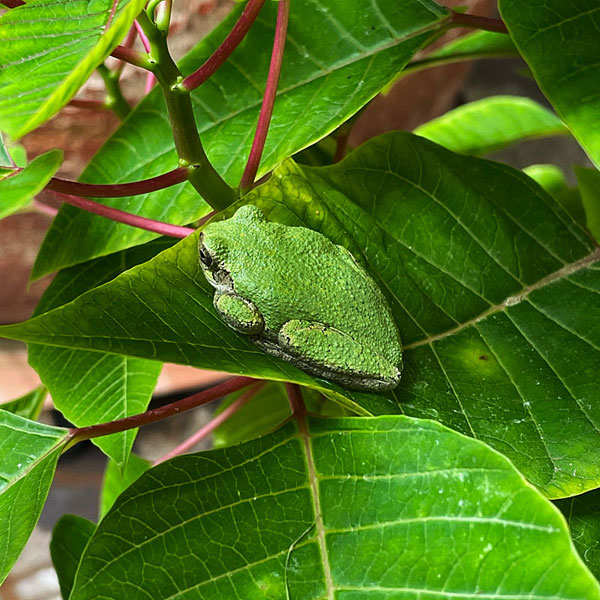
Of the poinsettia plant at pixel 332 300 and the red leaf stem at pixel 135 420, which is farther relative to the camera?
the red leaf stem at pixel 135 420

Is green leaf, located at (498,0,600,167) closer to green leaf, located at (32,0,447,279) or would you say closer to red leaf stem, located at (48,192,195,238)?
green leaf, located at (32,0,447,279)

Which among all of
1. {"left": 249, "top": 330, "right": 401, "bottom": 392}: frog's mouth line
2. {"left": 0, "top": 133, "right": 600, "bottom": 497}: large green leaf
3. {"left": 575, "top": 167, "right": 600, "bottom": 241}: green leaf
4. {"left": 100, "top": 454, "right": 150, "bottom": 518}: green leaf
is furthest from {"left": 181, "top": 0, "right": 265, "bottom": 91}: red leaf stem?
{"left": 100, "top": 454, "right": 150, "bottom": 518}: green leaf

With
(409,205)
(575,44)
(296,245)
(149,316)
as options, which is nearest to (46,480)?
(149,316)

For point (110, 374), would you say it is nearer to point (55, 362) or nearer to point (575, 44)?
point (55, 362)

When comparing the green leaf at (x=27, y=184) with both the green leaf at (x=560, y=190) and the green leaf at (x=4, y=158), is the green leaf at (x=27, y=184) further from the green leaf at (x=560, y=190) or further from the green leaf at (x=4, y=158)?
the green leaf at (x=560, y=190)

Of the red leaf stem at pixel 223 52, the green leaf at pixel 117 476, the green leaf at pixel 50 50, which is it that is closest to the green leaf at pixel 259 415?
the green leaf at pixel 117 476

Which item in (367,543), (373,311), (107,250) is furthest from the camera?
(107,250)
